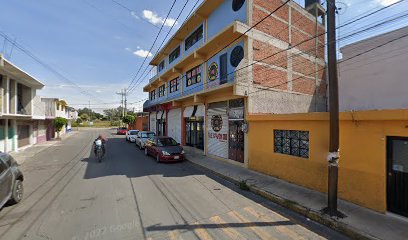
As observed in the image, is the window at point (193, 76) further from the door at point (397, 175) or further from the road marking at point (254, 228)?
the door at point (397, 175)

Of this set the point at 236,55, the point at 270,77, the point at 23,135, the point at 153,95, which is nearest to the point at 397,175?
the point at 270,77

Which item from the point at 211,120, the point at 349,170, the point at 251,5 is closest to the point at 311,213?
the point at 349,170

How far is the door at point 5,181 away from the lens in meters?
5.56

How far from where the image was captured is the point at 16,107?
17.8 meters

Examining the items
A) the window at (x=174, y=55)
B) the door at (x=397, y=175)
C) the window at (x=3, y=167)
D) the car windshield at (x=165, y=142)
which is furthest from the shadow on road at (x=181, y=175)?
the window at (x=174, y=55)

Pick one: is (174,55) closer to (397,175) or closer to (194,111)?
(194,111)

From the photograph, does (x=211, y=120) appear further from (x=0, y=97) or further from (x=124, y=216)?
(x=0, y=97)

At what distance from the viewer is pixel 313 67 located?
15.8 meters

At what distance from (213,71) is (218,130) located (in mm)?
4032

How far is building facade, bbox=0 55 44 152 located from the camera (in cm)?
1577

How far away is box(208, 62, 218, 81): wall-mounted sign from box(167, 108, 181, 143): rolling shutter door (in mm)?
6007

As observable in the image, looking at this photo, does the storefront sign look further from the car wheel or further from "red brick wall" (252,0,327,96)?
the car wheel

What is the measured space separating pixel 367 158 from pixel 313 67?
11696 mm

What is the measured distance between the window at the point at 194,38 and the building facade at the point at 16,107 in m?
12.6
